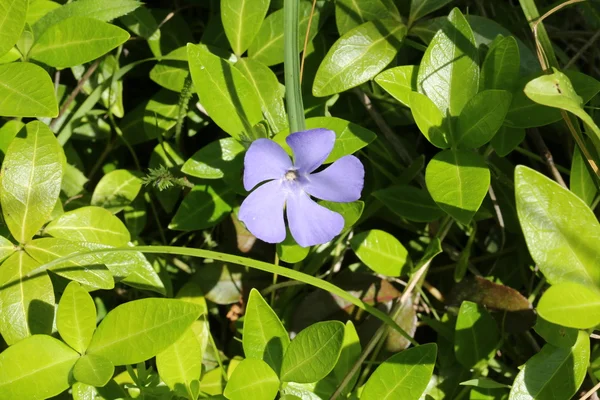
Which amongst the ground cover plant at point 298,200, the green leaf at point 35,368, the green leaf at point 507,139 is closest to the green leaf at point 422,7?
the ground cover plant at point 298,200

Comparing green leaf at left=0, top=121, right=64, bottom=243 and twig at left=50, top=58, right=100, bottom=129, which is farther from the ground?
twig at left=50, top=58, right=100, bottom=129

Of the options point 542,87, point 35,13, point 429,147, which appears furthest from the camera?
point 429,147

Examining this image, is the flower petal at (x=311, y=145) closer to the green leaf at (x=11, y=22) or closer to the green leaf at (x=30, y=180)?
the green leaf at (x=30, y=180)

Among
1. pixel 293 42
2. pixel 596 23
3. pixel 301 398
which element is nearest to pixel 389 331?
pixel 301 398

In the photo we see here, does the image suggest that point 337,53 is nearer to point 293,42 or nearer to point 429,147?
point 293,42

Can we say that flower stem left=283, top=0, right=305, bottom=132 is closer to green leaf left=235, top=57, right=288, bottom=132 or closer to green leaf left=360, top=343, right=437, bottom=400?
green leaf left=235, top=57, right=288, bottom=132

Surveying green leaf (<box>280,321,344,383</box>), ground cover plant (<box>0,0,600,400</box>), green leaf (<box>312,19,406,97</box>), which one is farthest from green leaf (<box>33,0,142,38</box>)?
green leaf (<box>280,321,344,383</box>)
